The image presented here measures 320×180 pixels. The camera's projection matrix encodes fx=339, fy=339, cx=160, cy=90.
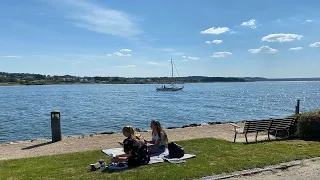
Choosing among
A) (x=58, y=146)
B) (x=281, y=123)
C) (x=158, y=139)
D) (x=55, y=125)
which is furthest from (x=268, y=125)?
(x=55, y=125)

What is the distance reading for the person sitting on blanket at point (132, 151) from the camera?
25.5 feet

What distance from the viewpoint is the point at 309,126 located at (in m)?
11.9

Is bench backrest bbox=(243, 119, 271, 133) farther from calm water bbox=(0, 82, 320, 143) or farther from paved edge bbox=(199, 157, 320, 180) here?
calm water bbox=(0, 82, 320, 143)

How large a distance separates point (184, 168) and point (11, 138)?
55.8ft

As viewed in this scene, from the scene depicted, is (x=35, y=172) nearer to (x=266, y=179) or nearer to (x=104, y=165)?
(x=104, y=165)

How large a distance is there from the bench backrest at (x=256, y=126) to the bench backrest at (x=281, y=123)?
0.20 metres

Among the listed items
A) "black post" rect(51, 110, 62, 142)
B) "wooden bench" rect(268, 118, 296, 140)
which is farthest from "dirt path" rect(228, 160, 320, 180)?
"black post" rect(51, 110, 62, 142)

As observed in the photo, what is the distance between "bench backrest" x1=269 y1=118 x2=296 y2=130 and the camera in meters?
12.5

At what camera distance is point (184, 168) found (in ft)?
24.5

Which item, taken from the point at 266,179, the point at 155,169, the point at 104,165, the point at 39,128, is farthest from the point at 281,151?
the point at 39,128

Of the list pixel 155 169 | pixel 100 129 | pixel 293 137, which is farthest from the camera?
pixel 100 129

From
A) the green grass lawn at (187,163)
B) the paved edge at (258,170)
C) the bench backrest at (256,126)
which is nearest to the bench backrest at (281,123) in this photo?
the bench backrest at (256,126)

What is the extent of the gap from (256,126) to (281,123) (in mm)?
1183

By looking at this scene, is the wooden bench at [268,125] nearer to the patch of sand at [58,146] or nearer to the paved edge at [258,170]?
the patch of sand at [58,146]
